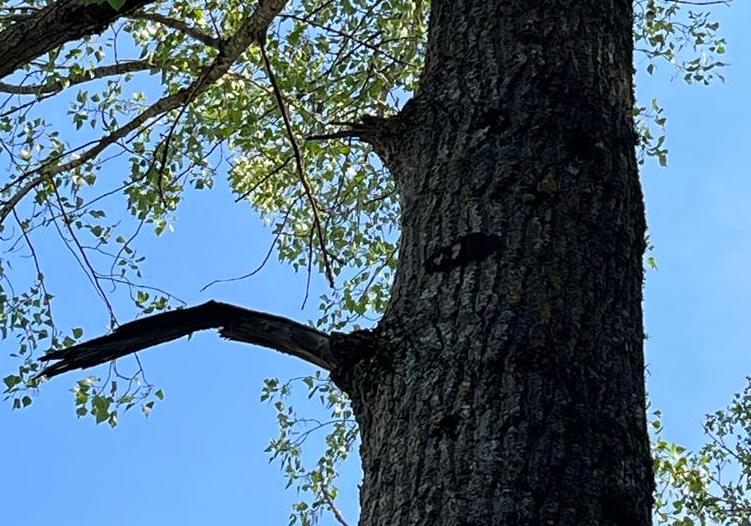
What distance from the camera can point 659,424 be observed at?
4.73m

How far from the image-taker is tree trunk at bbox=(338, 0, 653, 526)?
149 cm

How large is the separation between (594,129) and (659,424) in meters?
3.16

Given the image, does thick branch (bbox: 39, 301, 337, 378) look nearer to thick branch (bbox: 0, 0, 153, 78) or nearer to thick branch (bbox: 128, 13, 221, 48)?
thick branch (bbox: 0, 0, 153, 78)

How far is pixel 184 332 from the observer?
199cm

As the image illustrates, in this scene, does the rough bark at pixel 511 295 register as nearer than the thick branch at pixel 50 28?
Yes

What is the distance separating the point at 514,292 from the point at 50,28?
1968mm

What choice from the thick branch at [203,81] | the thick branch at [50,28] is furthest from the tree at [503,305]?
the thick branch at [203,81]

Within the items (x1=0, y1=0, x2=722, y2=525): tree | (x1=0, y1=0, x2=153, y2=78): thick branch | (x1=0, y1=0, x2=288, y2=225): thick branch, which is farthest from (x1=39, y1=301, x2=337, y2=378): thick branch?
(x1=0, y1=0, x2=288, y2=225): thick branch

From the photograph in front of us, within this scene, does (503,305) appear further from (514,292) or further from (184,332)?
(184,332)

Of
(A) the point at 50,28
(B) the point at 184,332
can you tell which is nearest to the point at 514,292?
(B) the point at 184,332

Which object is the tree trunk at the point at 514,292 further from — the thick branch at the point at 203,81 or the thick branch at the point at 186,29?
the thick branch at the point at 186,29

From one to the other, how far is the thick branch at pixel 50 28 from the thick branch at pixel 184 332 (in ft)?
4.32

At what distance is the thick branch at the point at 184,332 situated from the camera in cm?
197

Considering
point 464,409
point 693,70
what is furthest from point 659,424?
point 464,409
